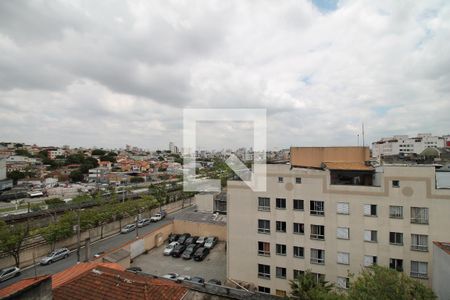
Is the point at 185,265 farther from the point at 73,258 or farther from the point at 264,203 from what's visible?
the point at 264,203

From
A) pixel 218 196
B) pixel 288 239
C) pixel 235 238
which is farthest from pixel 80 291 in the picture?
pixel 218 196

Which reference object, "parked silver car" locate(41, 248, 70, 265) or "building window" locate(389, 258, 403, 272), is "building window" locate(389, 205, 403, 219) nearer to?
"building window" locate(389, 258, 403, 272)

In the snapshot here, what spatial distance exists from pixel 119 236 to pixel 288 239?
16.3 meters

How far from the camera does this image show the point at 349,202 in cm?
1216

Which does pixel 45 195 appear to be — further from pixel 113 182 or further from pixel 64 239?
pixel 64 239

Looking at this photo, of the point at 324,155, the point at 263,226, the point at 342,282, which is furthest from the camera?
the point at 324,155

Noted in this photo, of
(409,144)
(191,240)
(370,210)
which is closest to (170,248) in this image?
(191,240)

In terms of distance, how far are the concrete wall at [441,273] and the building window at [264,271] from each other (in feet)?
23.4

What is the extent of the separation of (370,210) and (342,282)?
3.81m

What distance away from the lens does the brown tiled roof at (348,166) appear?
1306cm

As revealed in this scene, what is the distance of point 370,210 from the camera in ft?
→ 39.0

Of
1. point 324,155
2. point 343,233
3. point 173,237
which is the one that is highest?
point 324,155

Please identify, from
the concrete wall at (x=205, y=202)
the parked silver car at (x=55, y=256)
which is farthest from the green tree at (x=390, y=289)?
the concrete wall at (x=205, y=202)

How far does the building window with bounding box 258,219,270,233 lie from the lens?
13.5 meters
